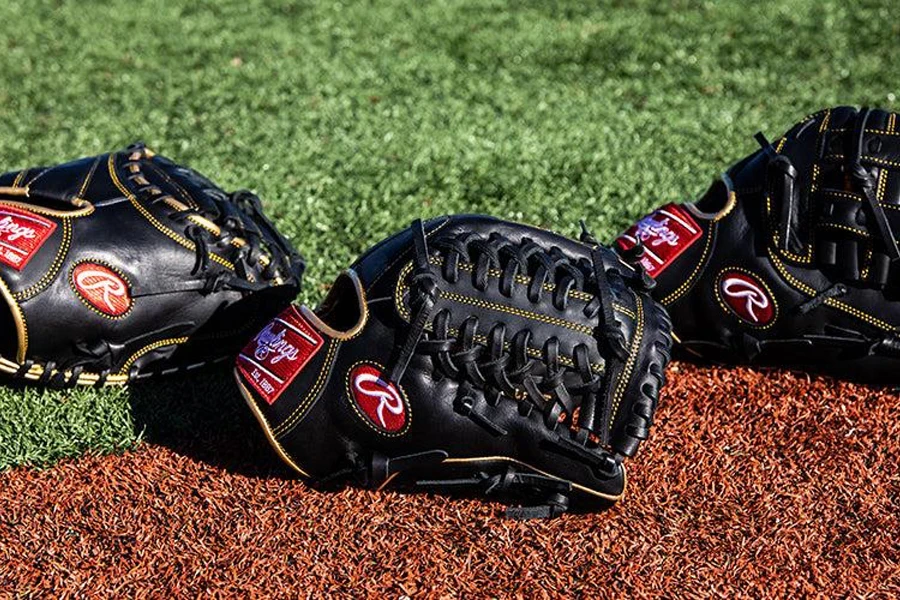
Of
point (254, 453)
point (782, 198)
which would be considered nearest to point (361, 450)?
point (254, 453)

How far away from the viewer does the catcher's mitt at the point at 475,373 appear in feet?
10.3

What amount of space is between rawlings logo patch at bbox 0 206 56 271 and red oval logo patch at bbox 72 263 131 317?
16 cm

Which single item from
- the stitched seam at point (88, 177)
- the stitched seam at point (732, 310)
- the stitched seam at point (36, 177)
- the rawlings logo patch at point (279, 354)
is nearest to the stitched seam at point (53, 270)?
the stitched seam at point (88, 177)

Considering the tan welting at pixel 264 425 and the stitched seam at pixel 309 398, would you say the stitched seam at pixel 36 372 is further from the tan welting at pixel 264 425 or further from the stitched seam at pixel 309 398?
the stitched seam at pixel 309 398

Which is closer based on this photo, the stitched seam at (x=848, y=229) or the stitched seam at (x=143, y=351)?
the stitched seam at (x=848, y=229)

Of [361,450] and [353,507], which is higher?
[361,450]

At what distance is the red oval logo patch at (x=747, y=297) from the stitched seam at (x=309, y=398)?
4.87 ft

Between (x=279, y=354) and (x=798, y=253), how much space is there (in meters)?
1.84

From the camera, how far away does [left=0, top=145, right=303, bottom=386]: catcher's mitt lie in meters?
3.57

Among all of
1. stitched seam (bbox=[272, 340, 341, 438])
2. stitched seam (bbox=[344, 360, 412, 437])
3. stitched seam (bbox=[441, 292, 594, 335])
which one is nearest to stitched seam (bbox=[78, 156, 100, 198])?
stitched seam (bbox=[272, 340, 341, 438])

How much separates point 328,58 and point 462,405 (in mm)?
4728

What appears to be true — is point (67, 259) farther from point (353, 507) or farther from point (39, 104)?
point (39, 104)

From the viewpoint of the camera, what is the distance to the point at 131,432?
12.3 feet

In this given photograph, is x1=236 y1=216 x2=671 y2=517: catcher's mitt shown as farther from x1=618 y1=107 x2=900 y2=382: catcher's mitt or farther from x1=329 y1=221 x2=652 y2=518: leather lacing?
x1=618 y1=107 x2=900 y2=382: catcher's mitt
